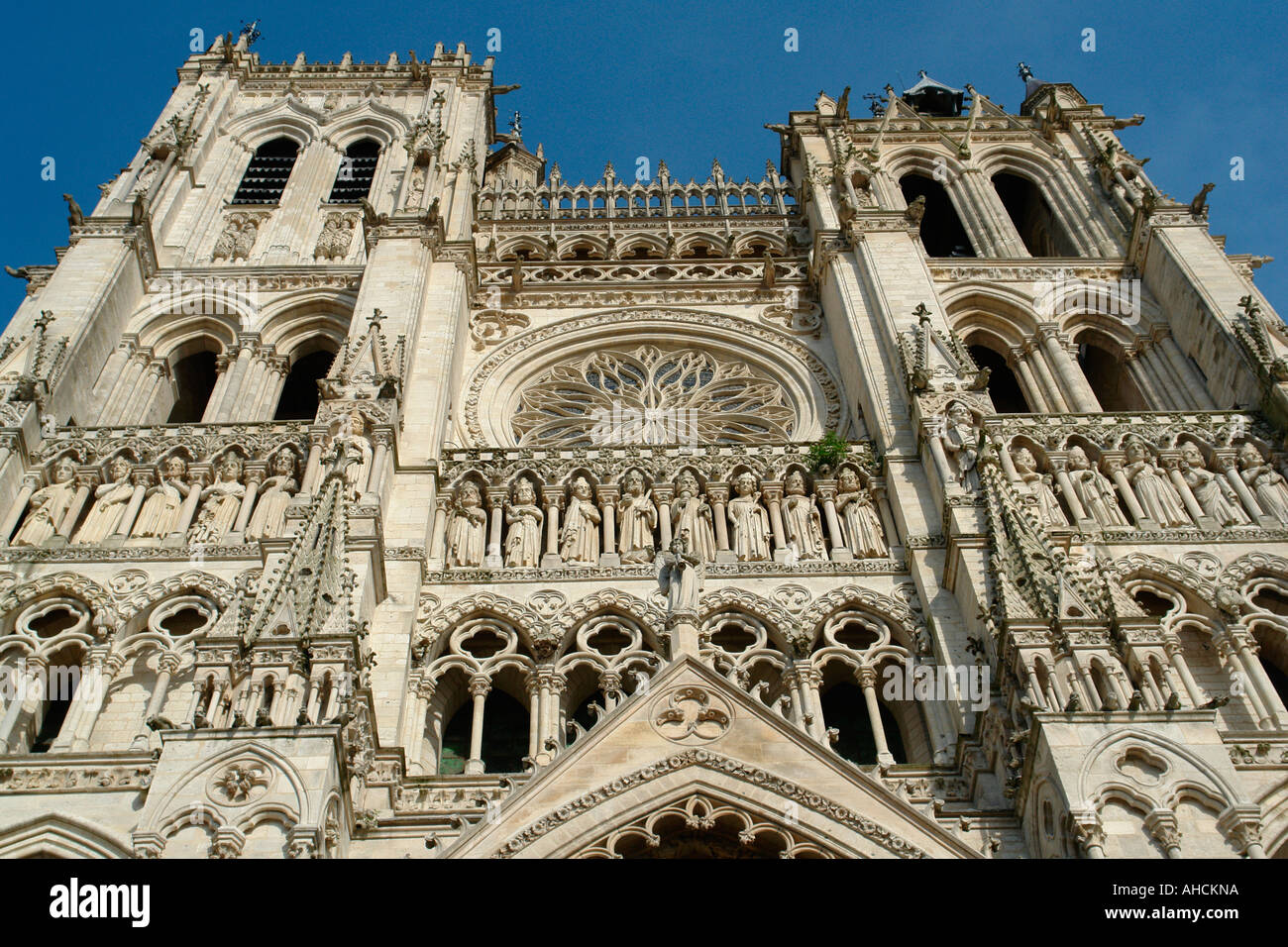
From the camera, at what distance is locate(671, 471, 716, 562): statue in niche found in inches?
664

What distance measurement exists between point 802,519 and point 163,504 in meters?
7.56

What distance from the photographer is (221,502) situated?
1748 centimetres

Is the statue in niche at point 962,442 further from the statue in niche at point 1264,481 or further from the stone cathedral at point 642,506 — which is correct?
the statue in niche at point 1264,481

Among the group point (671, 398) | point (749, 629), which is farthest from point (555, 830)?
point (671, 398)

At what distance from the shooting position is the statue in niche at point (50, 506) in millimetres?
16688

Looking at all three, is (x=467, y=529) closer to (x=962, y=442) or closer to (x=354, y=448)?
(x=354, y=448)

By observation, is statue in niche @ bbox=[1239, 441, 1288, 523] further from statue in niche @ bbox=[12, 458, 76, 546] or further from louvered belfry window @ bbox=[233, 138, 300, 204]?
louvered belfry window @ bbox=[233, 138, 300, 204]

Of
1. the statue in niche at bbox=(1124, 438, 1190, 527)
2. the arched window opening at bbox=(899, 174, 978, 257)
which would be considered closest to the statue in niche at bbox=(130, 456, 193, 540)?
the statue in niche at bbox=(1124, 438, 1190, 527)

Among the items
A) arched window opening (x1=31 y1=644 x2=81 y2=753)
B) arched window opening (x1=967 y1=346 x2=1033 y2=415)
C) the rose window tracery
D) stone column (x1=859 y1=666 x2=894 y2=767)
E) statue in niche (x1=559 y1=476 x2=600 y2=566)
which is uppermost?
arched window opening (x1=967 y1=346 x2=1033 y2=415)

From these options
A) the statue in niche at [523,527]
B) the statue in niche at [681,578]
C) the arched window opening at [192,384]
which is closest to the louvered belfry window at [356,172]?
the arched window opening at [192,384]

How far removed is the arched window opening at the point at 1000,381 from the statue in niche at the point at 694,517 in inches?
315

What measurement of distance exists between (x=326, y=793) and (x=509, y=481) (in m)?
7.12

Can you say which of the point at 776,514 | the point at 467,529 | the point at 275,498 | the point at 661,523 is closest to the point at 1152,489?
the point at 776,514

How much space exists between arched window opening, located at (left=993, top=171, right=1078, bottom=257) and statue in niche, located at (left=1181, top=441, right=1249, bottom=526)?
26.9 ft
